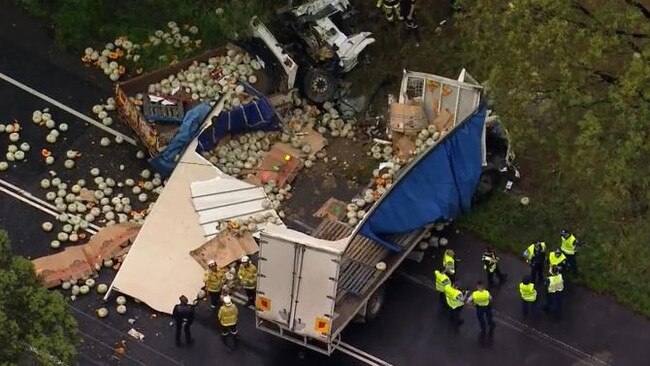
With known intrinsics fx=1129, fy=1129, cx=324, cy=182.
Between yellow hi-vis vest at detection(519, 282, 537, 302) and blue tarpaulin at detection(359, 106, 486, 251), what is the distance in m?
2.31

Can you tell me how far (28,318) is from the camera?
17.7 meters

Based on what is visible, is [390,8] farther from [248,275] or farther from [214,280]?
[214,280]

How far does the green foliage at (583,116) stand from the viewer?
20.5 metres

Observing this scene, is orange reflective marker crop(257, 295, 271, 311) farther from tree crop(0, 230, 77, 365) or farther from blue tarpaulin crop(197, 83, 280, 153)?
blue tarpaulin crop(197, 83, 280, 153)

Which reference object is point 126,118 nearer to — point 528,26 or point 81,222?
point 81,222

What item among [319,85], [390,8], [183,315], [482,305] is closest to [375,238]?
[482,305]

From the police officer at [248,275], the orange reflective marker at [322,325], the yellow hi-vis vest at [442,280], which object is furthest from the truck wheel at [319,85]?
the orange reflective marker at [322,325]

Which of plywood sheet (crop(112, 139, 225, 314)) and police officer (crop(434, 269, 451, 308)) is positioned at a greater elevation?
plywood sheet (crop(112, 139, 225, 314))

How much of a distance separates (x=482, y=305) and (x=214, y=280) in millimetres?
5329

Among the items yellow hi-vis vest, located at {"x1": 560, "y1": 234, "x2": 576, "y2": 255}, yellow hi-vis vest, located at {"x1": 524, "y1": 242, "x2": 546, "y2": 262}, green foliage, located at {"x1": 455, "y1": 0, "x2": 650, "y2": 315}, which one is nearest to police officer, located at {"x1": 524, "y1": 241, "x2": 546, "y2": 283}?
yellow hi-vis vest, located at {"x1": 524, "y1": 242, "x2": 546, "y2": 262}

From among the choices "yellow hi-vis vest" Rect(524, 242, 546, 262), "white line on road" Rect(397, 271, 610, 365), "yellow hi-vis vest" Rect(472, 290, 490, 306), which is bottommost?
"white line on road" Rect(397, 271, 610, 365)

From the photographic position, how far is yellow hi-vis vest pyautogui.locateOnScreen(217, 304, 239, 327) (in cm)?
2175

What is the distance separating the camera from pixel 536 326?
23141mm

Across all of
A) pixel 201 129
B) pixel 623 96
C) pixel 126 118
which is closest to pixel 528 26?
pixel 623 96
